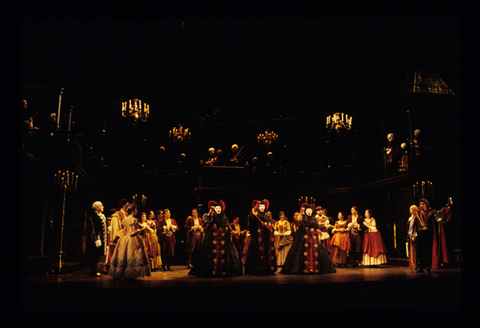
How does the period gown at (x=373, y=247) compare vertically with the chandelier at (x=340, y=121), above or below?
below

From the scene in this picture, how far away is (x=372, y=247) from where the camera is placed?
10.4m

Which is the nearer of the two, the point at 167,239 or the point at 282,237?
the point at 167,239

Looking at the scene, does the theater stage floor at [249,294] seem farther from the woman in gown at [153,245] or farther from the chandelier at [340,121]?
the chandelier at [340,121]

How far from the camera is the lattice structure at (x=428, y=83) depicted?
35.3 ft

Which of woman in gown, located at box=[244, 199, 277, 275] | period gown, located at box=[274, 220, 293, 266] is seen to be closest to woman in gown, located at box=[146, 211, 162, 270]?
woman in gown, located at box=[244, 199, 277, 275]

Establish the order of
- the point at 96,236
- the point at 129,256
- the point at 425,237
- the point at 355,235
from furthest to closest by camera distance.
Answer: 1. the point at 355,235
2. the point at 425,237
3. the point at 96,236
4. the point at 129,256

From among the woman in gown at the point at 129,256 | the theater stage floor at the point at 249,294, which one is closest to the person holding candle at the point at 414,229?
the theater stage floor at the point at 249,294

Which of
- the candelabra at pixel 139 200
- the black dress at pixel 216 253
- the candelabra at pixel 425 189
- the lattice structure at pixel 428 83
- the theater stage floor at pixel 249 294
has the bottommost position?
the theater stage floor at pixel 249 294

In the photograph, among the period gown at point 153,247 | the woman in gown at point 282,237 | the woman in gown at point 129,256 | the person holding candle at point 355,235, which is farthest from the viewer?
the woman in gown at point 282,237

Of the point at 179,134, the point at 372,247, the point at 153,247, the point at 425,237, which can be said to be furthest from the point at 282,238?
the point at 179,134

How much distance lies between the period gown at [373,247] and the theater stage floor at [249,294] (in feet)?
10.0

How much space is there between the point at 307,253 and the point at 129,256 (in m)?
3.77

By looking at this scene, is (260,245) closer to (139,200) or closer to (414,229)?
(414,229)

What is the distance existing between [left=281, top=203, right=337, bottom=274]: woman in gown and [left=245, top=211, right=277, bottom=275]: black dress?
451 mm
